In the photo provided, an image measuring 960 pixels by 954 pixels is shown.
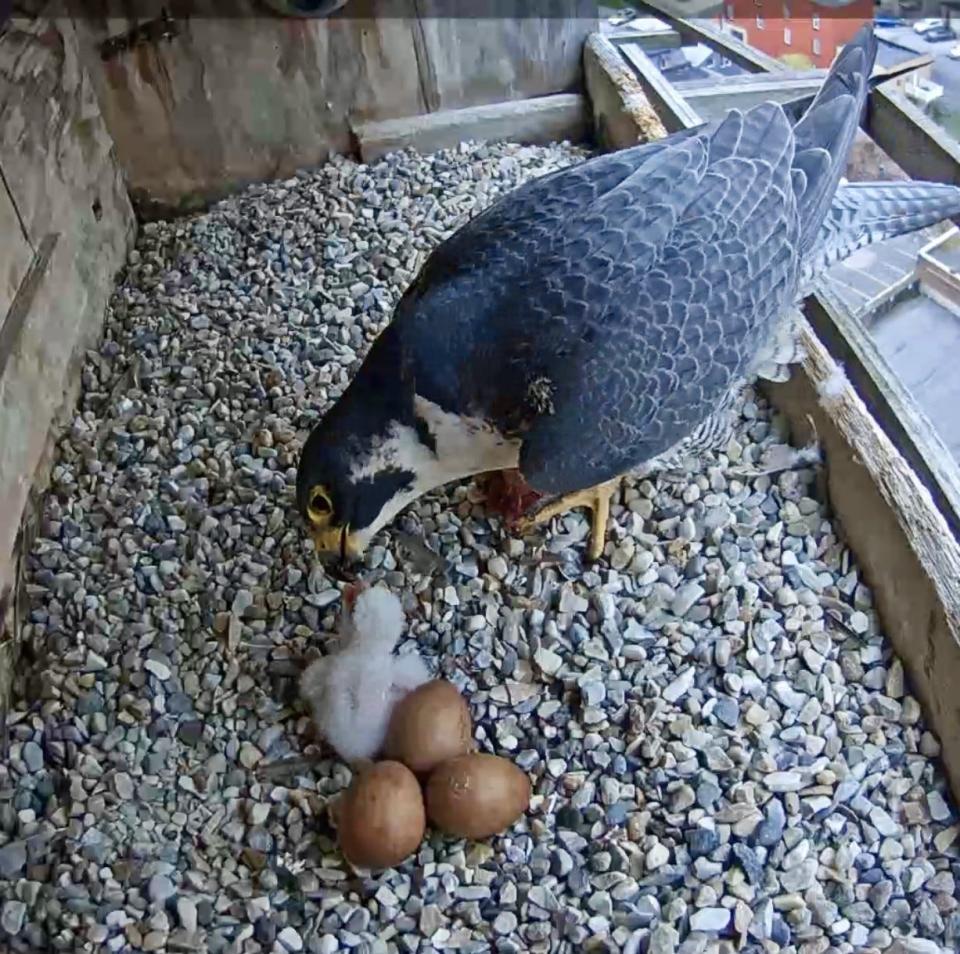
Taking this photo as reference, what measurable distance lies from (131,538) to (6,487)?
24cm

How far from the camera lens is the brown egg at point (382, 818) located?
153cm

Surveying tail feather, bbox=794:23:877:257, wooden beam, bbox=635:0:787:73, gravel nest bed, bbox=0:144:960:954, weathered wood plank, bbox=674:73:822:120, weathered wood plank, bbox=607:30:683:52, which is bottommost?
gravel nest bed, bbox=0:144:960:954

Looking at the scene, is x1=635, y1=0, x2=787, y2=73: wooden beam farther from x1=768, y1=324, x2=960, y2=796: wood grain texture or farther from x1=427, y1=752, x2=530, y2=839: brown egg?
x1=427, y1=752, x2=530, y2=839: brown egg

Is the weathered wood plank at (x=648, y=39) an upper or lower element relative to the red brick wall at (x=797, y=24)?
lower

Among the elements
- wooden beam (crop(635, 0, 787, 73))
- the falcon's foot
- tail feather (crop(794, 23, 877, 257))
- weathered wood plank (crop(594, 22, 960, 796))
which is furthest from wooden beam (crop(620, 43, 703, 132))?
the falcon's foot

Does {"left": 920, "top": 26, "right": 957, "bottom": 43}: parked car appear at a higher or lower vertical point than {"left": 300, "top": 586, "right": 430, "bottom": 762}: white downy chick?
higher

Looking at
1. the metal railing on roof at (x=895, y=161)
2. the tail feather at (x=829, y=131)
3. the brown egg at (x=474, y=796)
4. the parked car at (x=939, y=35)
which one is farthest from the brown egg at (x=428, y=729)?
the parked car at (x=939, y=35)

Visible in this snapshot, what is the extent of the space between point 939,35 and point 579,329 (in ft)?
3.12

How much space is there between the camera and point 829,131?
195 cm

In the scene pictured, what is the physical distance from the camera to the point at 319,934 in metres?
1.57

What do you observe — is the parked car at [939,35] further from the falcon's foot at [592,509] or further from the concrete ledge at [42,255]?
the concrete ledge at [42,255]

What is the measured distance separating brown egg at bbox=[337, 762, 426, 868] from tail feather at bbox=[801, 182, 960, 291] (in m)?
1.12

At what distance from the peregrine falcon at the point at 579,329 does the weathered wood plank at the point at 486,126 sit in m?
1.04

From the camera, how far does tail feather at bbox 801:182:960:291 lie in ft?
6.57
